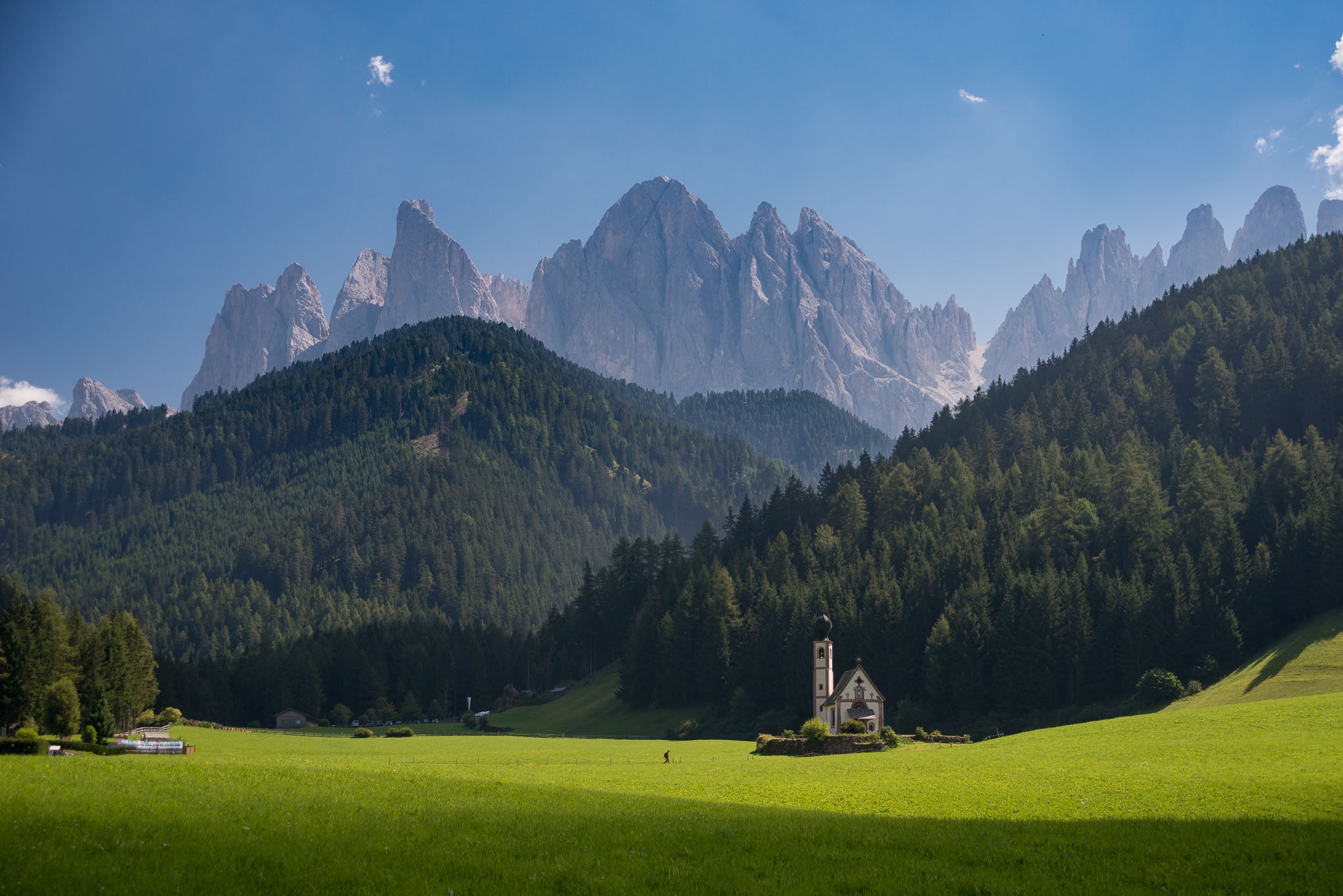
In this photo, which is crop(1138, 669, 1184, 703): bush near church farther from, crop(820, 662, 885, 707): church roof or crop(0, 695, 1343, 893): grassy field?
crop(0, 695, 1343, 893): grassy field

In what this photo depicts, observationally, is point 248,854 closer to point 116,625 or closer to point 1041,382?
point 116,625

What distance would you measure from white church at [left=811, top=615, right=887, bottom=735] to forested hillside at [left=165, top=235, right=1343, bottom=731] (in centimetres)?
1162

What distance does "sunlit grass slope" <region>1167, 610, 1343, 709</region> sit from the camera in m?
65.3

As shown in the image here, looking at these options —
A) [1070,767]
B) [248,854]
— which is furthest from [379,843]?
[1070,767]

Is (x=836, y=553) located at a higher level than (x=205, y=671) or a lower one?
higher

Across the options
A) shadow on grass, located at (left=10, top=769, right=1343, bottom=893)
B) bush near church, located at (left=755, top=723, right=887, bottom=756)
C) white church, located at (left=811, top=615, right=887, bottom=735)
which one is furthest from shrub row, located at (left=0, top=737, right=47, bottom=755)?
white church, located at (left=811, top=615, right=887, bottom=735)

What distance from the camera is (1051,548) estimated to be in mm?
102375

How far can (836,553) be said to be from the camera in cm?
11569

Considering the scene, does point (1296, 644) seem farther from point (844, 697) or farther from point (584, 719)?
point (584, 719)

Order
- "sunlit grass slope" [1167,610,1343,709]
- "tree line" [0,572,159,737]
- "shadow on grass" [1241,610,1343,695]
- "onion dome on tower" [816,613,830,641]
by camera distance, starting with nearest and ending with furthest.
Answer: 1. "sunlit grass slope" [1167,610,1343,709]
2. "shadow on grass" [1241,610,1343,695]
3. "tree line" [0,572,159,737]
4. "onion dome on tower" [816,613,830,641]

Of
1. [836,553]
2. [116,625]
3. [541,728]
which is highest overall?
[836,553]

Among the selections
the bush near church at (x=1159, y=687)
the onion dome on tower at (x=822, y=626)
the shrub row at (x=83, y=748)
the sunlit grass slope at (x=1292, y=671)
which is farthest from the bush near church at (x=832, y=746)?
the shrub row at (x=83, y=748)

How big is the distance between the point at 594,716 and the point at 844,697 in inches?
1718

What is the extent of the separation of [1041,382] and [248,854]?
173 meters
